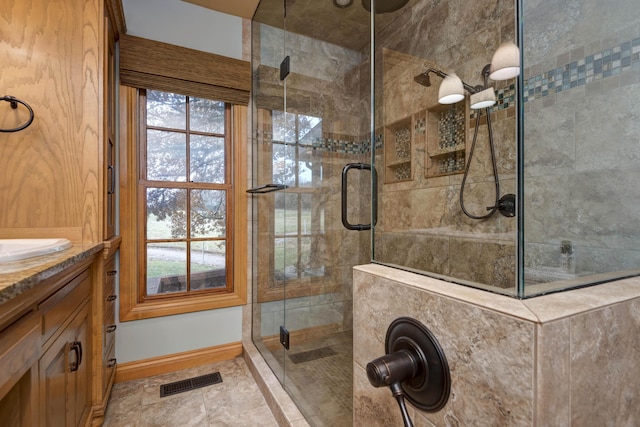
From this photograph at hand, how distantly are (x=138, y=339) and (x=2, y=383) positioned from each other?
1.60 metres

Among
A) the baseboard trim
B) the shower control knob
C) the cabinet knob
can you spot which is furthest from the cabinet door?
the shower control knob

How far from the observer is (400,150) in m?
1.89

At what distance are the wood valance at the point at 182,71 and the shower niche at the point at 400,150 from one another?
1189mm

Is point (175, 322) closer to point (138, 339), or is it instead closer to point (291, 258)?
point (138, 339)

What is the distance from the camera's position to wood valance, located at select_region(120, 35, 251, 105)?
1.96 metres

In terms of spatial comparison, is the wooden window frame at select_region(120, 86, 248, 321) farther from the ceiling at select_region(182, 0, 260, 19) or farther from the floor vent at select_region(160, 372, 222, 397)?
the ceiling at select_region(182, 0, 260, 19)

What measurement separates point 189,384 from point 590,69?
8.57 ft

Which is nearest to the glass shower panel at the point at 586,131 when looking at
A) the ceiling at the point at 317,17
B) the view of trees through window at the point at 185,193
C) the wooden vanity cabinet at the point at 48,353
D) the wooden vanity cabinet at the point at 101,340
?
the ceiling at the point at 317,17

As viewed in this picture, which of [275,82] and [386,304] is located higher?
[275,82]

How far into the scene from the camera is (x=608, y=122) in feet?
3.39

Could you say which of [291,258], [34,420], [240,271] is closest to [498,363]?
[34,420]

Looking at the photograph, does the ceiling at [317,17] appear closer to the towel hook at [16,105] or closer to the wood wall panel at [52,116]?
the wood wall panel at [52,116]

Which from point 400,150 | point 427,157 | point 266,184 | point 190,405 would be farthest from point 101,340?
point 427,157

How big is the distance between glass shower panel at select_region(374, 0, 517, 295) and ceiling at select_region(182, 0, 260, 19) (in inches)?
42.7
